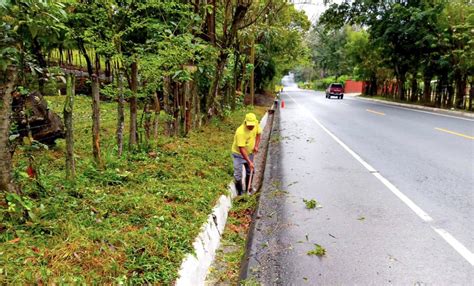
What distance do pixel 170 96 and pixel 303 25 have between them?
56.3 ft

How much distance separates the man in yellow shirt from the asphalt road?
20.9 inches

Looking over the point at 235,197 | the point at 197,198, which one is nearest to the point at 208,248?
the point at 197,198

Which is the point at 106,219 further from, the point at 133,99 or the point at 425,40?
the point at 425,40

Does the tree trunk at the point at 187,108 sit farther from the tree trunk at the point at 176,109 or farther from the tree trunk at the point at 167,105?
the tree trunk at the point at 167,105

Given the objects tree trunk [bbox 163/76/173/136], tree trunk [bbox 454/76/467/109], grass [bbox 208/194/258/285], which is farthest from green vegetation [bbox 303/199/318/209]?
tree trunk [bbox 454/76/467/109]

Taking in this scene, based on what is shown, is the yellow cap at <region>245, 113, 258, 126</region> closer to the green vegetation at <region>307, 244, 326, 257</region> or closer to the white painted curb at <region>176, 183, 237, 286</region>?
the white painted curb at <region>176, 183, 237, 286</region>

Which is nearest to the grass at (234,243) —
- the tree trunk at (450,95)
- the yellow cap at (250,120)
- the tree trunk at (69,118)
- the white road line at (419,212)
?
the yellow cap at (250,120)

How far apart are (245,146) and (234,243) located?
82.8 inches

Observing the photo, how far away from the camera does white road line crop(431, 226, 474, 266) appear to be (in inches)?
159

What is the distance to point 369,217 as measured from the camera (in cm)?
521

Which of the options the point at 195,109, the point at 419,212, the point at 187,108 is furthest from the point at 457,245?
the point at 195,109

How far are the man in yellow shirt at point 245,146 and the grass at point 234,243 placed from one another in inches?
15.9

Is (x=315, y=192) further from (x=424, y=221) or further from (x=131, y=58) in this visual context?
(x=131, y=58)

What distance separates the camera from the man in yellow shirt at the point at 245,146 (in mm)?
6426
